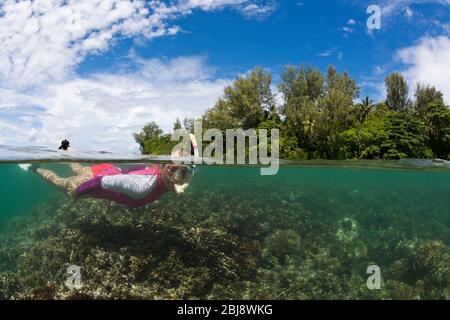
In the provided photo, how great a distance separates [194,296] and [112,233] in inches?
163

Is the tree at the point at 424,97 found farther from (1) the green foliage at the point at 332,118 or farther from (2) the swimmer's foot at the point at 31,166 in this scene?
(2) the swimmer's foot at the point at 31,166

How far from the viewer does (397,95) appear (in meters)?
53.3

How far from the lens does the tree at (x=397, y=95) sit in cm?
5297

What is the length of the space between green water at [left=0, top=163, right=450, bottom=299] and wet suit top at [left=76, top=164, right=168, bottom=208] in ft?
6.75

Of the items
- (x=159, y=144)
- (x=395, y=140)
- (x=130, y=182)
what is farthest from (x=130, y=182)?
(x=159, y=144)

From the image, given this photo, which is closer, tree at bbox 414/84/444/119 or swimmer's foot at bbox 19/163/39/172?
swimmer's foot at bbox 19/163/39/172

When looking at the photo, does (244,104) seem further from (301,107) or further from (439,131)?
(439,131)

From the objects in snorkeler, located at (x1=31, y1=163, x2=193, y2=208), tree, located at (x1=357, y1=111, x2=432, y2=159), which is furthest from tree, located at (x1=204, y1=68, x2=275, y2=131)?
snorkeler, located at (x1=31, y1=163, x2=193, y2=208)

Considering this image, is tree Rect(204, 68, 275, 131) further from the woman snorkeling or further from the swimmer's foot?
the woman snorkeling

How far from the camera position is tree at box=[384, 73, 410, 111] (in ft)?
174

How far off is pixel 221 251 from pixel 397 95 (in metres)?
46.7

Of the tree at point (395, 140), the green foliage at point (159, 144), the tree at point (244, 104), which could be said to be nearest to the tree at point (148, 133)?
the green foliage at point (159, 144)
